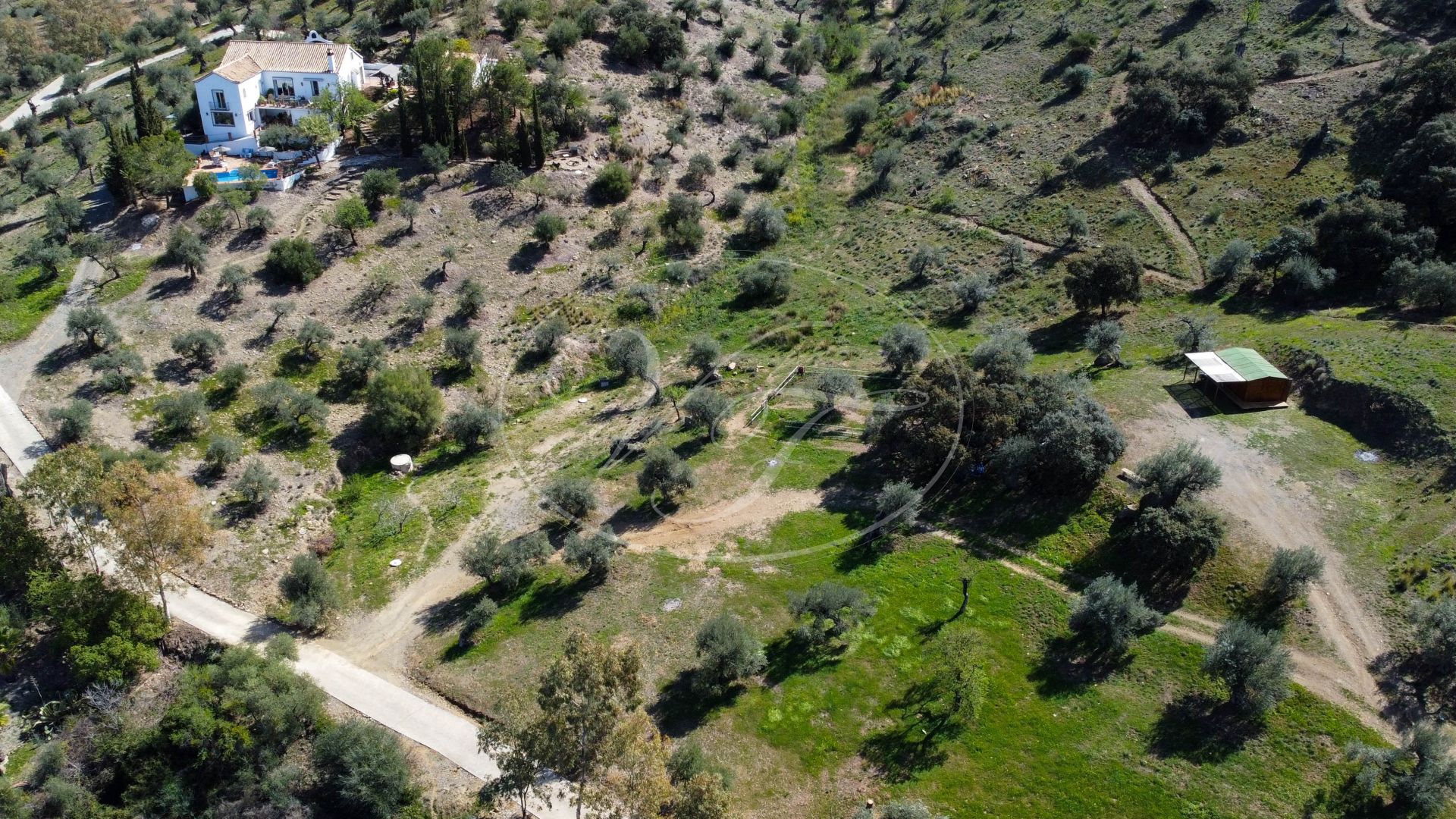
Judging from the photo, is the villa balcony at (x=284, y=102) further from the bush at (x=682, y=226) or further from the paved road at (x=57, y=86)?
the bush at (x=682, y=226)

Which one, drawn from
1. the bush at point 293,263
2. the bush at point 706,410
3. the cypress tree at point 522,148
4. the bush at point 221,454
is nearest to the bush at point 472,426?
the bush at point 221,454

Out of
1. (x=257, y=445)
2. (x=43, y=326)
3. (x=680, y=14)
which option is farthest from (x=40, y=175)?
A: (x=680, y=14)

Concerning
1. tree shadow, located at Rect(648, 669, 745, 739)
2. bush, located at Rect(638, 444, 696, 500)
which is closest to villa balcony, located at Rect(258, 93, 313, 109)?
bush, located at Rect(638, 444, 696, 500)

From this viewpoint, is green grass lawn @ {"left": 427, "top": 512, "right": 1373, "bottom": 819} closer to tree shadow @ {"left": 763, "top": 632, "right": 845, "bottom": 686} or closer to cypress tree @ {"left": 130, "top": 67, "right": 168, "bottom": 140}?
tree shadow @ {"left": 763, "top": 632, "right": 845, "bottom": 686}

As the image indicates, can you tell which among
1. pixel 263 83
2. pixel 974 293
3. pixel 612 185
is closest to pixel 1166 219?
pixel 974 293

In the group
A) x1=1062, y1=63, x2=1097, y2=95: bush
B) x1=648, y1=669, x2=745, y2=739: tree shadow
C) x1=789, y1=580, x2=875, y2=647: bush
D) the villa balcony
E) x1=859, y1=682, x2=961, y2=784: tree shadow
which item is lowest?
x1=648, y1=669, x2=745, y2=739: tree shadow

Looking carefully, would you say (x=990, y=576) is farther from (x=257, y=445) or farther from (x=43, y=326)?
(x=43, y=326)

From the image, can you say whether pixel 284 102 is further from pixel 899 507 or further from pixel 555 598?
pixel 899 507
